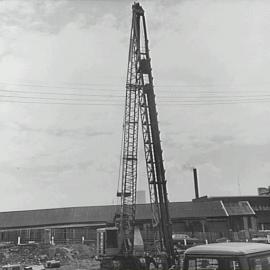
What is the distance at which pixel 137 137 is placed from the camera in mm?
32000

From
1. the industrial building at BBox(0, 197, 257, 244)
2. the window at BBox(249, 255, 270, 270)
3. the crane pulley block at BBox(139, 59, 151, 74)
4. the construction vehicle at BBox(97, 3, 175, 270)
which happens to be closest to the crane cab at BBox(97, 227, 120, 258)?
the construction vehicle at BBox(97, 3, 175, 270)

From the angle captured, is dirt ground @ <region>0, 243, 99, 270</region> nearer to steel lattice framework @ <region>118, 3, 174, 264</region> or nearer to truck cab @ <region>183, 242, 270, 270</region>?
steel lattice framework @ <region>118, 3, 174, 264</region>

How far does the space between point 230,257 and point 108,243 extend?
2629cm

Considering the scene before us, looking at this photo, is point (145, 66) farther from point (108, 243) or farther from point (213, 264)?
point (213, 264)

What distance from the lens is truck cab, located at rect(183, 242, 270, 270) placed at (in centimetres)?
495

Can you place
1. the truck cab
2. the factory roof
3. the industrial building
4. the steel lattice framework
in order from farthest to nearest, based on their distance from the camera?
1. the factory roof
2. the industrial building
3. the steel lattice framework
4. the truck cab

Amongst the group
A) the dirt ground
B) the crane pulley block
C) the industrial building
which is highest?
the crane pulley block

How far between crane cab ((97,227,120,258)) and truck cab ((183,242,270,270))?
82.8ft

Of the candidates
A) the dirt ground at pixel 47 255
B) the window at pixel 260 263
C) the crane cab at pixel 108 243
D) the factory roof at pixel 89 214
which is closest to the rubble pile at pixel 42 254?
the dirt ground at pixel 47 255

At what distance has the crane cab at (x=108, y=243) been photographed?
2956cm

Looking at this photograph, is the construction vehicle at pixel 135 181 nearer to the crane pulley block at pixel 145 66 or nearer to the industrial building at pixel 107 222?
the crane pulley block at pixel 145 66

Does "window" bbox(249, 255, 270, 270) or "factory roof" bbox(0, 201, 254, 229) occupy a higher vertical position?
"factory roof" bbox(0, 201, 254, 229)

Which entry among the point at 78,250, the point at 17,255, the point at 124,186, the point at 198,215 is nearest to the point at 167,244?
the point at 124,186

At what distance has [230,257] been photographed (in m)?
4.99
